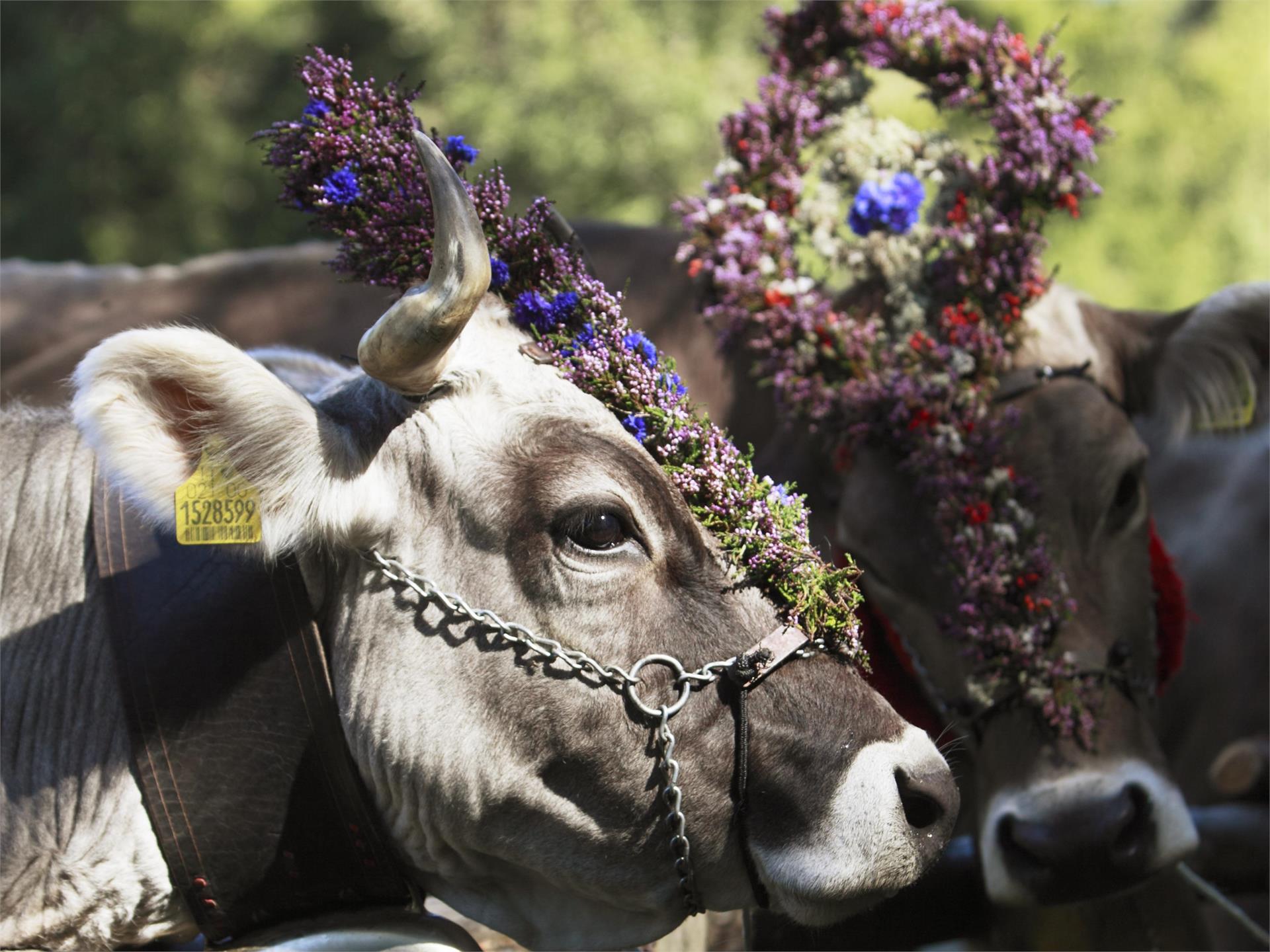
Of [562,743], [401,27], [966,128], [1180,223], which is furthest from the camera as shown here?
[1180,223]

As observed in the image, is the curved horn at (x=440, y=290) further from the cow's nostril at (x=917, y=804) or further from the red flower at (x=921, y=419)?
the red flower at (x=921, y=419)

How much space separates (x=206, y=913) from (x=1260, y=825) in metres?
3.03

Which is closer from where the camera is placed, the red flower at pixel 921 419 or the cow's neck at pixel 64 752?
the cow's neck at pixel 64 752

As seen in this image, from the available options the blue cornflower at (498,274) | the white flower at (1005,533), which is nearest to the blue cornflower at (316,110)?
the blue cornflower at (498,274)

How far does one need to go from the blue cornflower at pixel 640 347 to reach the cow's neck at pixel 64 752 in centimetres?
112

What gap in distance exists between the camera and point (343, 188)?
2.43 m

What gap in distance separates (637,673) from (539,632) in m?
0.19

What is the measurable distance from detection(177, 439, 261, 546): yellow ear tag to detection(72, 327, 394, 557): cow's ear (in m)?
0.01

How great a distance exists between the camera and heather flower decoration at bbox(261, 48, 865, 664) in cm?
232

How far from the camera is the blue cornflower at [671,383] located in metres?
2.42

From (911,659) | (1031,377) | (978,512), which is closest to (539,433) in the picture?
(978,512)

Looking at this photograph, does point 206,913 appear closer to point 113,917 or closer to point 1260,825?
point 113,917

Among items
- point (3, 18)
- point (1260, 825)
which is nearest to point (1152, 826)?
point (1260, 825)

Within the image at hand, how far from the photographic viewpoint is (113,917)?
221 cm
